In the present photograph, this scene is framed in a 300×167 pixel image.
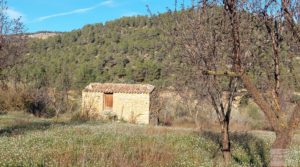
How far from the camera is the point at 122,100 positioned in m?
49.8

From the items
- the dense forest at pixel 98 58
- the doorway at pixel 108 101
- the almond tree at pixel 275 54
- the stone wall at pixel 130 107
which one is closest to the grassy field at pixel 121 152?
the almond tree at pixel 275 54

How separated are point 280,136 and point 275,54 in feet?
9.01

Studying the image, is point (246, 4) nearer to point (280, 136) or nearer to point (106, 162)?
point (280, 136)

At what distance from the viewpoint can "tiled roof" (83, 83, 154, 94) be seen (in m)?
49.2

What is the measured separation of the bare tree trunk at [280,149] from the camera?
7695 mm

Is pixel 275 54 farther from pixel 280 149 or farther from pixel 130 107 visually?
pixel 130 107

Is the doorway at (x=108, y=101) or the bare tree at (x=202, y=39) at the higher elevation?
the bare tree at (x=202, y=39)

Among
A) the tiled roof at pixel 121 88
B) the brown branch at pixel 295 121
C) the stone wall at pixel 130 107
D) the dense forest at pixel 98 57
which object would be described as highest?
the dense forest at pixel 98 57

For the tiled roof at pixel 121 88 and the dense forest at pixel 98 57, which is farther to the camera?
the dense forest at pixel 98 57

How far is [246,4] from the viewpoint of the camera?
386 inches

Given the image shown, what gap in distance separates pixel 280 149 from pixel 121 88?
4272 centimetres

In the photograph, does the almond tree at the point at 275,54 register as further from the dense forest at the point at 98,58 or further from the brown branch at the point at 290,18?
the dense forest at the point at 98,58

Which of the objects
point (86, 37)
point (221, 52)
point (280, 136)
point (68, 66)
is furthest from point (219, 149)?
point (86, 37)

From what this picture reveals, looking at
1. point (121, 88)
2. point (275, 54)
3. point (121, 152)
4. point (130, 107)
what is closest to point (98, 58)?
point (121, 88)
